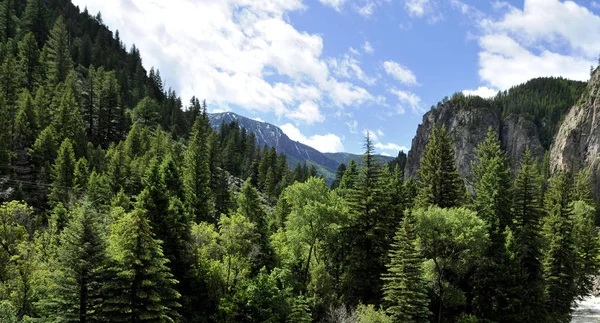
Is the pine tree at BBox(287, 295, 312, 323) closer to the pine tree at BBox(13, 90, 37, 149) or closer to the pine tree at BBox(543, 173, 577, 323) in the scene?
the pine tree at BBox(543, 173, 577, 323)

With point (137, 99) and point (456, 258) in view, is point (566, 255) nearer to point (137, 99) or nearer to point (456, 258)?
point (456, 258)

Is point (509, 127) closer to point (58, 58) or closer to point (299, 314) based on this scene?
point (58, 58)

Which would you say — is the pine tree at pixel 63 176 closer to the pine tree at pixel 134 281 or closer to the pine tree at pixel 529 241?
the pine tree at pixel 134 281

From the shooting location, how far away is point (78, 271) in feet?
74.2

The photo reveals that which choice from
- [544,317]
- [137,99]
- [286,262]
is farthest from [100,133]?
[544,317]

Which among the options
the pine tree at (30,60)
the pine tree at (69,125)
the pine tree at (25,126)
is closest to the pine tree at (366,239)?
the pine tree at (69,125)

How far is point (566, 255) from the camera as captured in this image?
46.2m

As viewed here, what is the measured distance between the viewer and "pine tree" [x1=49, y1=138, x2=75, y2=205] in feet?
165

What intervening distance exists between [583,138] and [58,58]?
544 feet

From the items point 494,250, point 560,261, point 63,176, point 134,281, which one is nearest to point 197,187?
point 63,176

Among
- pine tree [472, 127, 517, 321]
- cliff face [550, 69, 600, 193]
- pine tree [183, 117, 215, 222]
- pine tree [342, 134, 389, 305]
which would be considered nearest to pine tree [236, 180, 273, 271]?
pine tree [183, 117, 215, 222]

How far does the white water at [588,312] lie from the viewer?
172 ft

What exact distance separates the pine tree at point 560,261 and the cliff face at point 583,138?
9518 centimetres

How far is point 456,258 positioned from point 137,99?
110 metres
